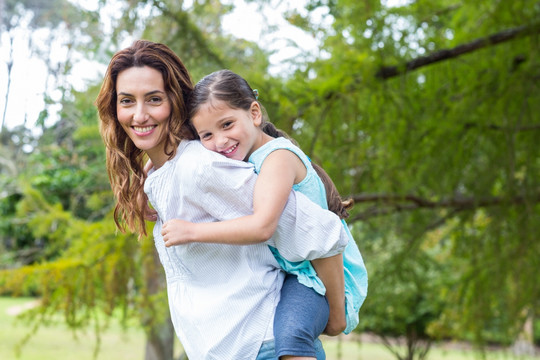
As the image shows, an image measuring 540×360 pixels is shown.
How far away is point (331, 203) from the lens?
154cm

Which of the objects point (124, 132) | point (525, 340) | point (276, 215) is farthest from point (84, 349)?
point (276, 215)

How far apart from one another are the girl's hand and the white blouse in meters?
0.06

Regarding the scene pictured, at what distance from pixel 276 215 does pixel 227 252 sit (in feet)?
0.50

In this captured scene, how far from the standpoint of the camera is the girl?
1.32m

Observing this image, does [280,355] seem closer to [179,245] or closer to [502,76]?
[179,245]

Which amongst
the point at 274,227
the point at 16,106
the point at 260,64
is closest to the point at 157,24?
the point at 260,64

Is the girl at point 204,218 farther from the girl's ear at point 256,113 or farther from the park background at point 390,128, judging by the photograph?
the park background at point 390,128

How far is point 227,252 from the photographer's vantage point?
1.36 m

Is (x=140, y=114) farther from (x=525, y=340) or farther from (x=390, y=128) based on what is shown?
(x=525, y=340)

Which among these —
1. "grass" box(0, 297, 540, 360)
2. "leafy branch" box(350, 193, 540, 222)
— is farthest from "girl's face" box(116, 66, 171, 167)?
"grass" box(0, 297, 540, 360)

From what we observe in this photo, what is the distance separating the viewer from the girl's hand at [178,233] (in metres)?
1.29

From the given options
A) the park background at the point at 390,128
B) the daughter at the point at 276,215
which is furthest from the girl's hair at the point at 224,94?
the park background at the point at 390,128

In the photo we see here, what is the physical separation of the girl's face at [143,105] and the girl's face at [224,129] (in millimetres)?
82

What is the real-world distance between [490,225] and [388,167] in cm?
88
